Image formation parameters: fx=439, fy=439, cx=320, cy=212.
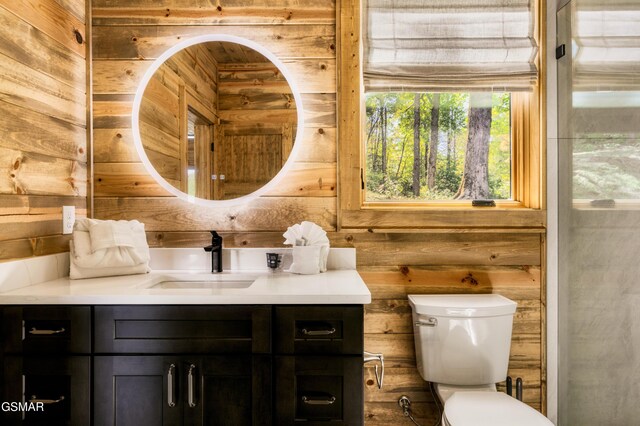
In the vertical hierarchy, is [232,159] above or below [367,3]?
below

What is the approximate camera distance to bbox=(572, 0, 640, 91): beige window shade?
1.41 metres

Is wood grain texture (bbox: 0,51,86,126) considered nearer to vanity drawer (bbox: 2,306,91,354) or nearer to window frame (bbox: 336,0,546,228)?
vanity drawer (bbox: 2,306,91,354)

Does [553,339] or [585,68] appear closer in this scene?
[585,68]

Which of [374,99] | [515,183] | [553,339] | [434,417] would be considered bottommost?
[434,417]

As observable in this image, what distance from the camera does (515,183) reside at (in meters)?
2.03

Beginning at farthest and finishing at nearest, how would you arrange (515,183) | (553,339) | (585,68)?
(515,183), (553,339), (585,68)

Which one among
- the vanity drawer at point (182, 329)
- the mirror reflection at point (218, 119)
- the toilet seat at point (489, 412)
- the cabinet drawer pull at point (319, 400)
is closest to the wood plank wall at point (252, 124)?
the mirror reflection at point (218, 119)

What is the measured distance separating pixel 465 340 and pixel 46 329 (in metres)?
1.44

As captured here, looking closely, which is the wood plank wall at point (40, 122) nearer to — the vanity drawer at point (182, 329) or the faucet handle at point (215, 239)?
the vanity drawer at point (182, 329)

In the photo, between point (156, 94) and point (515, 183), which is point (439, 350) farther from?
point (156, 94)

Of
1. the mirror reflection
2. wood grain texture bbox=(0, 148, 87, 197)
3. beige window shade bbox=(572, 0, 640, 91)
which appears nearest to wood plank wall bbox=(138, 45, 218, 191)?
the mirror reflection

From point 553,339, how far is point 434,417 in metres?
0.62

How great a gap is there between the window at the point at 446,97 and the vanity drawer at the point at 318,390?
0.89 metres

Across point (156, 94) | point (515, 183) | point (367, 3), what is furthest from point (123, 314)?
point (515, 183)
